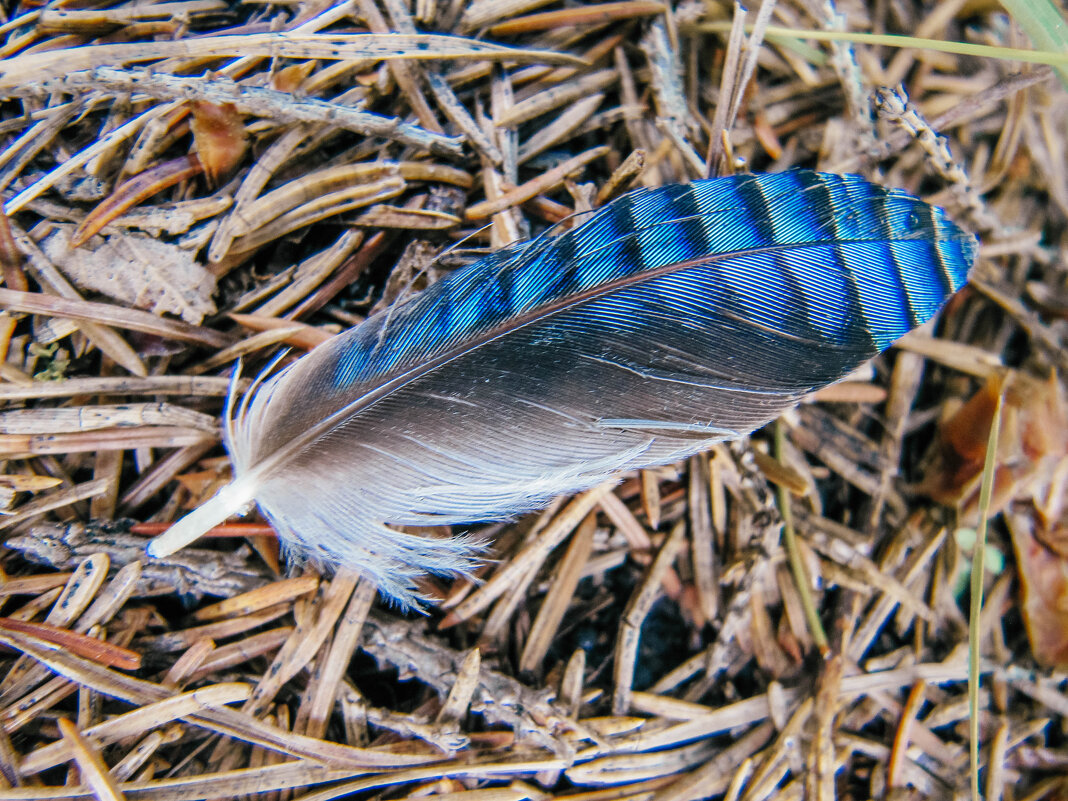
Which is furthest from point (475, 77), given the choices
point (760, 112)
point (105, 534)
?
point (105, 534)

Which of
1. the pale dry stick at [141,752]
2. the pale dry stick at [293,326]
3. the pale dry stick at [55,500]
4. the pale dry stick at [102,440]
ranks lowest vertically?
the pale dry stick at [141,752]

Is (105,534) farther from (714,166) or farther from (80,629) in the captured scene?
(714,166)

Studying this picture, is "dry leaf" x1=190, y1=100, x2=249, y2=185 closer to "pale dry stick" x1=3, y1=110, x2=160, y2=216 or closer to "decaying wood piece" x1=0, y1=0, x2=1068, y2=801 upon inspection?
"decaying wood piece" x1=0, y1=0, x2=1068, y2=801

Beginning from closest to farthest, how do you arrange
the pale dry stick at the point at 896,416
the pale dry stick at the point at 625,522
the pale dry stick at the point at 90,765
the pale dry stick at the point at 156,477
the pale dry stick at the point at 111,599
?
the pale dry stick at the point at 90,765 < the pale dry stick at the point at 111,599 < the pale dry stick at the point at 156,477 < the pale dry stick at the point at 625,522 < the pale dry stick at the point at 896,416

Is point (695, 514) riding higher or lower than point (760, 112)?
lower

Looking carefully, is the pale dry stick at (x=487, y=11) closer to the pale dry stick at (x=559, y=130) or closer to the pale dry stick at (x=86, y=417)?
the pale dry stick at (x=559, y=130)

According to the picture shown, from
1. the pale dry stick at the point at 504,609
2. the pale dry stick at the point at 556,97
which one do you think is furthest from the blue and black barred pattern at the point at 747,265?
the pale dry stick at the point at 504,609
